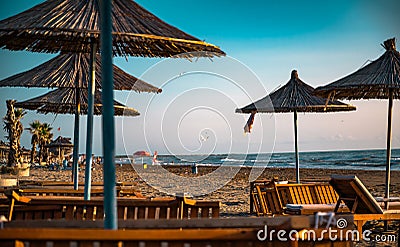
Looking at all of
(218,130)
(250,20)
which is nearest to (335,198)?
(218,130)

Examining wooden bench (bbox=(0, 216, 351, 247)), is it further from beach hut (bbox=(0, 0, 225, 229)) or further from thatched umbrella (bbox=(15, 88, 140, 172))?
thatched umbrella (bbox=(15, 88, 140, 172))

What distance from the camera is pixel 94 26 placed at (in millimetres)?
3895

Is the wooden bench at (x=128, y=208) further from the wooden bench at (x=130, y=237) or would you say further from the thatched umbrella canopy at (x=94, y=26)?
the wooden bench at (x=130, y=237)

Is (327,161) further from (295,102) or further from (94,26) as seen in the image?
(94,26)

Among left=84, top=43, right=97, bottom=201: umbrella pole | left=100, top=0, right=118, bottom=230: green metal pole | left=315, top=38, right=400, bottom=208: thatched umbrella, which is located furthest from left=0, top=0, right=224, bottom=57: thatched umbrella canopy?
left=315, top=38, right=400, bottom=208: thatched umbrella

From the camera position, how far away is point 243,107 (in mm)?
11016

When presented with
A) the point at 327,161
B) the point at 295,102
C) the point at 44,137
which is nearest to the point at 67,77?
the point at 295,102

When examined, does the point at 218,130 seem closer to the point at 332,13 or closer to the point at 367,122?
the point at 332,13

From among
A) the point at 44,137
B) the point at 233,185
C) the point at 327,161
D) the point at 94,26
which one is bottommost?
the point at 233,185

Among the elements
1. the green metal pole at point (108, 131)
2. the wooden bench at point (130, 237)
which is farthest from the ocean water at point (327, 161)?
the wooden bench at point (130, 237)

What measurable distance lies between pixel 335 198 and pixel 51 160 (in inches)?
1759

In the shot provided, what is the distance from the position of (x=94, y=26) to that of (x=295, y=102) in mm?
6565

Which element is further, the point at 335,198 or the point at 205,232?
the point at 335,198

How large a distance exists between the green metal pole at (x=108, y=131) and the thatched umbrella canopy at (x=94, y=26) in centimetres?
93
